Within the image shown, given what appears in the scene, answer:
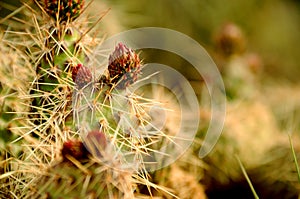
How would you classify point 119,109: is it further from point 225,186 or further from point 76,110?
point 225,186

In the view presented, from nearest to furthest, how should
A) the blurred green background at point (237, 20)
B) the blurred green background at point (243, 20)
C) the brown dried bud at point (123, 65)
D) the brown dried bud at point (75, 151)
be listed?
the brown dried bud at point (75, 151) → the brown dried bud at point (123, 65) → the blurred green background at point (237, 20) → the blurred green background at point (243, 20)

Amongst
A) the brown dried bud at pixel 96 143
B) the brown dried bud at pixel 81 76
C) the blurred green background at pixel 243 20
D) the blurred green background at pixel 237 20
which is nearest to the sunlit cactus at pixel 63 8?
the brown dried bud at pixel 81 76

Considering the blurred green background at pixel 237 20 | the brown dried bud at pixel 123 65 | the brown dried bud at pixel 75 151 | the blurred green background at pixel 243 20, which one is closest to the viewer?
the brown dried bud at pixel 75 151

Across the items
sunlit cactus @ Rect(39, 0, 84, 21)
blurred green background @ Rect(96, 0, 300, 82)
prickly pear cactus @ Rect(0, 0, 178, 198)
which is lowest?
blurred green background @ Rect(96, 0, 300, 82)

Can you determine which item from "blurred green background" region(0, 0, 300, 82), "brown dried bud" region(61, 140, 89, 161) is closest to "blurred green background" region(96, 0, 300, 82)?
"blurred green background" region(0, 0, 300, 82)

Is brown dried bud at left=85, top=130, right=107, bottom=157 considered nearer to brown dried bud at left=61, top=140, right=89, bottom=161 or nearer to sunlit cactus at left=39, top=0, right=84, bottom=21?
brown dried bud at left=61, top=140, right=89, bottom=161

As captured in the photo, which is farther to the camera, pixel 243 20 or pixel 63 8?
pixel 243 20

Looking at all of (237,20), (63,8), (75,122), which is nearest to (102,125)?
(75,122)

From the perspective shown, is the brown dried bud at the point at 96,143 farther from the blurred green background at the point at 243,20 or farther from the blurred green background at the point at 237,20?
the blurred green background at the point at 243,20

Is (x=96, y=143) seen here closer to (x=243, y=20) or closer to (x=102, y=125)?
(x=102, y=125)

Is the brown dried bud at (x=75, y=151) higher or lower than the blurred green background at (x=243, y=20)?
higher

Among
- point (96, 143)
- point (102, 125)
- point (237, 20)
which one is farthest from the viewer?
point (237, 20)
